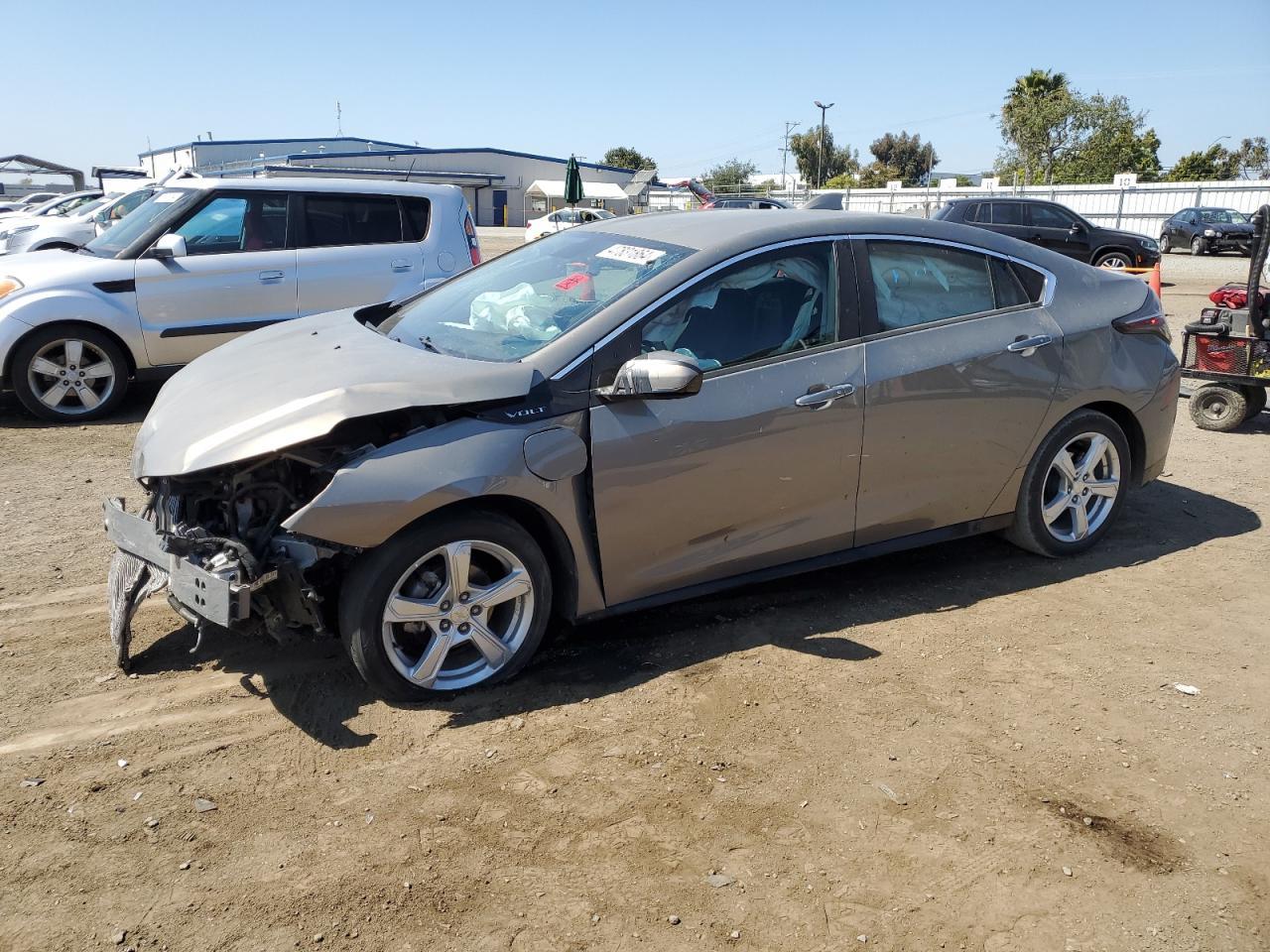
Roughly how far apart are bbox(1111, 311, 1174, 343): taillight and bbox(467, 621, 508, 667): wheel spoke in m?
3.41

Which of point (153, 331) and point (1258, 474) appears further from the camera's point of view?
point (153, 331)

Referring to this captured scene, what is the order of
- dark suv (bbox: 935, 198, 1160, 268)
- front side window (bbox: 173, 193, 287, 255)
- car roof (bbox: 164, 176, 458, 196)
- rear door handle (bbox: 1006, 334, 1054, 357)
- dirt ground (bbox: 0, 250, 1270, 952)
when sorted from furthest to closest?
dark suv (bbox: 935, 198, 1160, 268), car roof (bbox: 164, 176, 458, 196), front side window (bbox: 173, 193, 287, 255), rear door handle (bbox: 1006, 334, 1054, 357), dirt ground (bbox: 0, 250, 1270, 952)

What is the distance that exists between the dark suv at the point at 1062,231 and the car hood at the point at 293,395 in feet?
63.3

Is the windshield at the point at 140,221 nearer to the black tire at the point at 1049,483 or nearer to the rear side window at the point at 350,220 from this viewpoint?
the rear side window at the point at 350,220

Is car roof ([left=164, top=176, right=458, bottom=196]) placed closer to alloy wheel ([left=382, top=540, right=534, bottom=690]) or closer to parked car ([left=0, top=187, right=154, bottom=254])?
alloy wheel ([left=382, top=540, right=534, bottom=690])

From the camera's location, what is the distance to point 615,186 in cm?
6444

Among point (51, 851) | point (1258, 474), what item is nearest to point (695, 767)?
point (51, 851)

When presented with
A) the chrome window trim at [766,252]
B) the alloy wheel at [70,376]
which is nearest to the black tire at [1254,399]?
the chrome window trim at [766,252]

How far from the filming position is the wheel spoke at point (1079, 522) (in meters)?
5.13

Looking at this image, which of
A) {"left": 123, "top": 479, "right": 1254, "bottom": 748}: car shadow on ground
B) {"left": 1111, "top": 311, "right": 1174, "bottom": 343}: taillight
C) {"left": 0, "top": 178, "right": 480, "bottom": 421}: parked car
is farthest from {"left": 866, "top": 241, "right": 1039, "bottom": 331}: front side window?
{"left": 0, "top": 178, "right": 480, "bottom": 421}: parked car

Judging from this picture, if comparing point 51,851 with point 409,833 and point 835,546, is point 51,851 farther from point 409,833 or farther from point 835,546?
point 835,546

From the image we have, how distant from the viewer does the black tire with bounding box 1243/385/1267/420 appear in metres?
7.98

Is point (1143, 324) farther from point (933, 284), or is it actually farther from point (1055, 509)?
point (933, 284)

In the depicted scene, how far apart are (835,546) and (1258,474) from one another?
13.6ft
